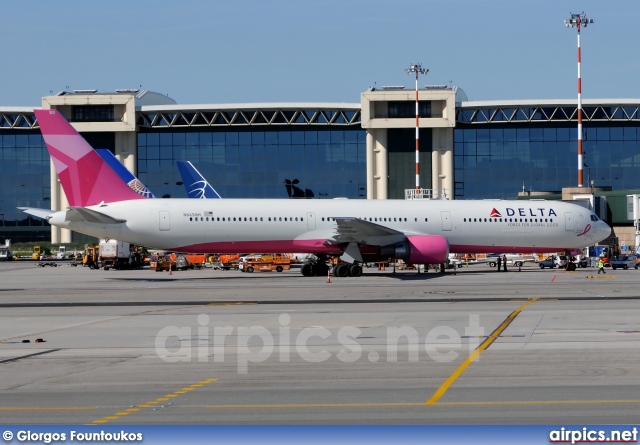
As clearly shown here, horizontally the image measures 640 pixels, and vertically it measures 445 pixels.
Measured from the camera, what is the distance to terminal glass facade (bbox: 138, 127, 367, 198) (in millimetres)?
100375

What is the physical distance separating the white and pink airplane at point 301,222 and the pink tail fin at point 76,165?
0.16ft

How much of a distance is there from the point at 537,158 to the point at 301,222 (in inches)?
2098

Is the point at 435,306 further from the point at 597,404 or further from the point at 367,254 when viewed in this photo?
the point at 367,254

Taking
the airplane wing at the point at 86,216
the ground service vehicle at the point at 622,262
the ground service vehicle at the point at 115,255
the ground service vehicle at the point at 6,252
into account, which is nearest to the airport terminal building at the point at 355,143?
the ground service vehicle at the point at 6,252

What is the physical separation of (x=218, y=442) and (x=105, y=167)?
42908 mm

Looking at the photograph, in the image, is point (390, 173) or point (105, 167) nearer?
point (105, 167)

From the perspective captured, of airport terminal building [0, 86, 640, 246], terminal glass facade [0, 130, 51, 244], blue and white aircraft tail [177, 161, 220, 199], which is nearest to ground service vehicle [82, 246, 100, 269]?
blue and white aircraft tail [177, 161, 220, 199]

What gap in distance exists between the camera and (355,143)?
9944cm

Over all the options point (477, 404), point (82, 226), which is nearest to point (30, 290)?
point (82, 226)

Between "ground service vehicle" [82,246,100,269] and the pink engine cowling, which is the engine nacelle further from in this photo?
"ground service vehicle" [82,246,100,269]

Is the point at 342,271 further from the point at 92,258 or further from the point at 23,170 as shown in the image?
the point at 23,170

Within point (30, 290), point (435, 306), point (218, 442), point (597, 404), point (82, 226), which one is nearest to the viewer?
point (218, 442)

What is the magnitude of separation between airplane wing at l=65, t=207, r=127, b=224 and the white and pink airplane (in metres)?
0.05

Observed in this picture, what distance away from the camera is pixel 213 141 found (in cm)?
10081
